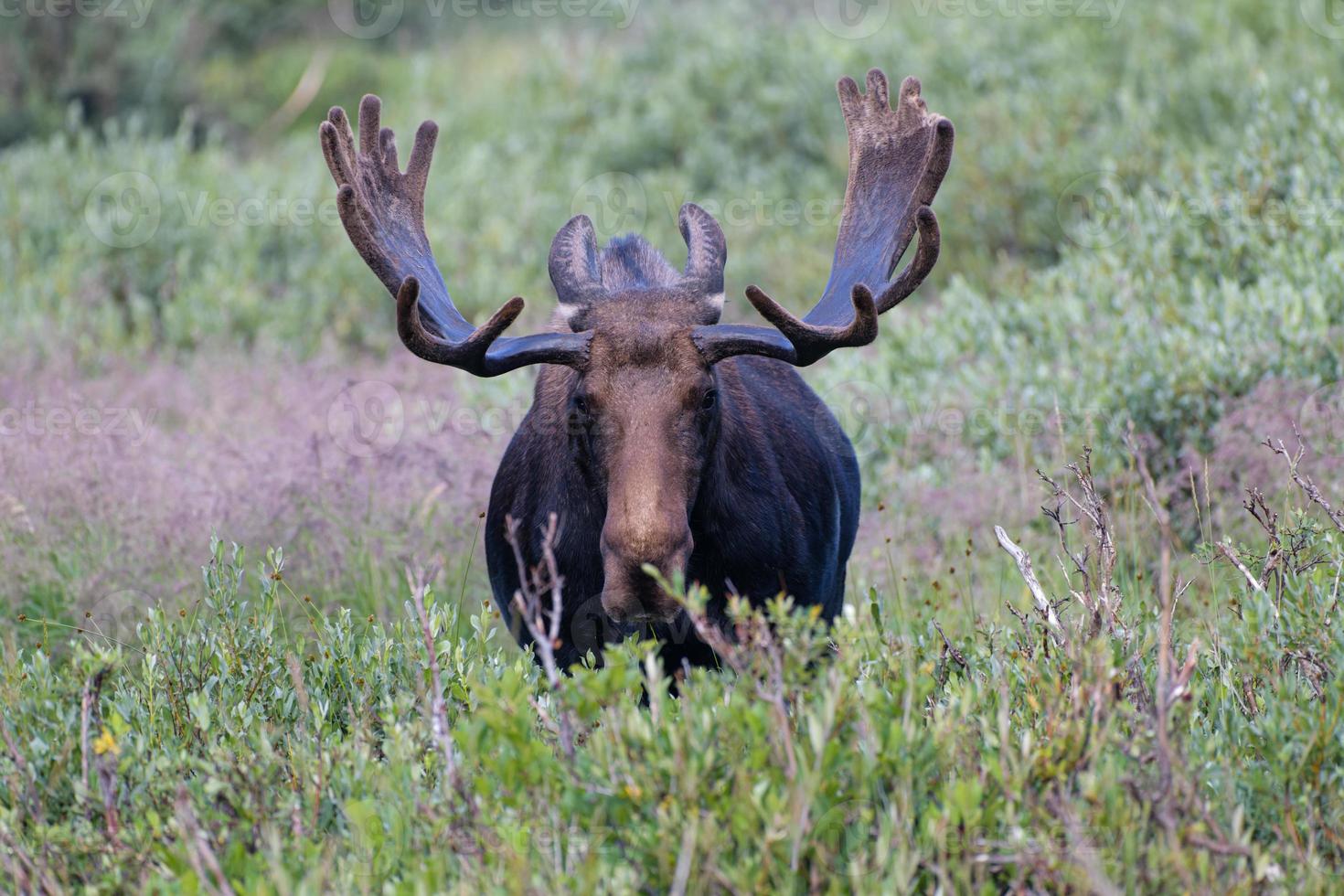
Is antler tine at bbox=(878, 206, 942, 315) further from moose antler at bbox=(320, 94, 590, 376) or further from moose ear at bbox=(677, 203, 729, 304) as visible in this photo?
moose antler at bbox=(320, 94, 590, 376)

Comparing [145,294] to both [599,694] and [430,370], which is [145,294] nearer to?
[430,370]

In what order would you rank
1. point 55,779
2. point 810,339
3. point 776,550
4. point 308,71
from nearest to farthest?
point 55,779, point 810,339, point 776,550, point 308,71

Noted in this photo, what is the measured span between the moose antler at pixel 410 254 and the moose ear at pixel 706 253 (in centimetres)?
45

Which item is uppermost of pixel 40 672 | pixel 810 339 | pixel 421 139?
pixel 421 139

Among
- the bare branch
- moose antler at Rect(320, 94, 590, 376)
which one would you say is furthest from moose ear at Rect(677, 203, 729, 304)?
the bare branch

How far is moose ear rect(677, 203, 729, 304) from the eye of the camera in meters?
4.41

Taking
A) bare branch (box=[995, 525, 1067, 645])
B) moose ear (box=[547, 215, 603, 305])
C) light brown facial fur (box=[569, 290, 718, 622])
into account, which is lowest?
bare branch (box=[995, 525, 1067, 645])

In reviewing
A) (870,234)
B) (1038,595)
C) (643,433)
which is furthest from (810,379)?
(1038,595)

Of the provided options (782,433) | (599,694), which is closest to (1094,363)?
(782,433)

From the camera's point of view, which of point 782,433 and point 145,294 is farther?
point 145,294

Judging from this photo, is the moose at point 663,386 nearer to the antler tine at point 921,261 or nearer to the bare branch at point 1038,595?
the antler tine at point 921,261

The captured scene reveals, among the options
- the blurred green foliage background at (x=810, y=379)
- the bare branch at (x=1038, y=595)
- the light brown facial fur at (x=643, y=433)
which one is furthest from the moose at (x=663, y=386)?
the bare branch at (x=1038, y=595)

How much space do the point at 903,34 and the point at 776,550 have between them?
1003 centimetres

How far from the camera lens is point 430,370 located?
364 inches
